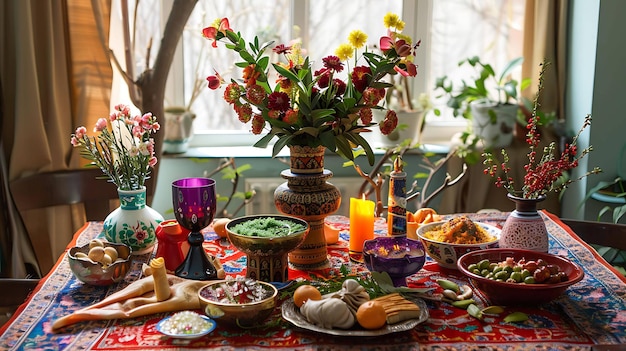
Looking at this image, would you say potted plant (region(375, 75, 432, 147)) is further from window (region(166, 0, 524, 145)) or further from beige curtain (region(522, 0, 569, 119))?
beige curtain (region(522, 0, 569, 119))

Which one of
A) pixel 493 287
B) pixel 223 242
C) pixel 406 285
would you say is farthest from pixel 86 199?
pixel 493 287

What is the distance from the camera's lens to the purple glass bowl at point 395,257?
169 centimetres

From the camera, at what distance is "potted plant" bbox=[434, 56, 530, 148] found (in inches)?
130

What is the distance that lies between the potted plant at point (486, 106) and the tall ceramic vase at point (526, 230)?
147 cm

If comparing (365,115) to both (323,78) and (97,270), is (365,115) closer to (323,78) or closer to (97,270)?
(323,78)

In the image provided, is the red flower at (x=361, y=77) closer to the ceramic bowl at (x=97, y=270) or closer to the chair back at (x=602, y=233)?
the ceramic bowl at (x=97, y=270)

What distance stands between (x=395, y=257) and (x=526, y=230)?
0.36 meters

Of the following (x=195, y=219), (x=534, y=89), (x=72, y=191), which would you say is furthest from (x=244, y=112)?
(x=534, y=89)

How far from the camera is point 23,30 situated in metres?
2.72

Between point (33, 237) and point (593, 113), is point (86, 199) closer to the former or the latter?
point (33, 237)

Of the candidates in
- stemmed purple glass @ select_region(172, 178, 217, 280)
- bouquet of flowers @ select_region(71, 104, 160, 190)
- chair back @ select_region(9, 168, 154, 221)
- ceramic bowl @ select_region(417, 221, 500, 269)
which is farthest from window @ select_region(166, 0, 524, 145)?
ceramic bowl @ select_region(417, 221, 500, 269)

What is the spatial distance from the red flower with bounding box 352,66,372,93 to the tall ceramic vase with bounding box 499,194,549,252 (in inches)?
18.3

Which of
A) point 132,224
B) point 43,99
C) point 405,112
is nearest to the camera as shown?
point 132,224

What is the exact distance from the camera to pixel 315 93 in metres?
1.84
